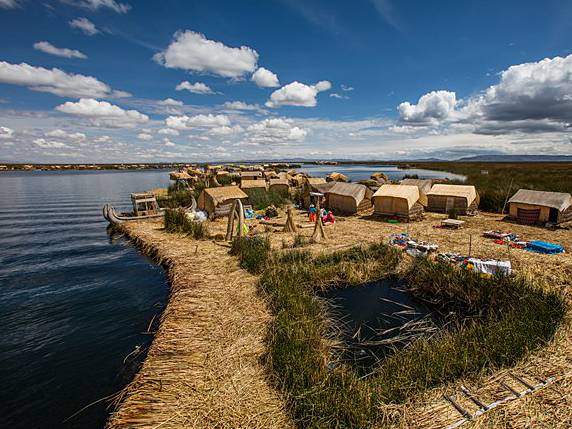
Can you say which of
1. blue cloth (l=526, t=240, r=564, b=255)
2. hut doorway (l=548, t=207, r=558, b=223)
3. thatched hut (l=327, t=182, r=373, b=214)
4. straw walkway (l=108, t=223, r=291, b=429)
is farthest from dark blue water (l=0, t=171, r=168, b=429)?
hut doorway (l=548, t=207, r=558, b=223)

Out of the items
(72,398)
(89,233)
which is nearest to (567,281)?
(72,398)

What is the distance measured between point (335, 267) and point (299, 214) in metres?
14.3

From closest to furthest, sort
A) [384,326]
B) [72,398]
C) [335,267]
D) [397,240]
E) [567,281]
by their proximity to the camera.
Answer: [72,398]
[384,326]
[567,281]
[335,267]
[397,240]

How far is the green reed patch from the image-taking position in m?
5.07

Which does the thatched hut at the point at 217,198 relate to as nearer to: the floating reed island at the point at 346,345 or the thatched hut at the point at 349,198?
the thatched hut at the point at 349,198

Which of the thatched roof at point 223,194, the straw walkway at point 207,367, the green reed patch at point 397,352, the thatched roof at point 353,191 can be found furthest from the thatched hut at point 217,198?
the straw walkway at point 207,367

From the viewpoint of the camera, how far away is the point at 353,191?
24.4 metres

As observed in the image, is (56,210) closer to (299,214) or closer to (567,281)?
(299,214)

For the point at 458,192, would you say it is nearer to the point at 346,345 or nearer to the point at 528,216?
the point at 528,216

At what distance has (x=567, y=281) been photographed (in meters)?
10.1

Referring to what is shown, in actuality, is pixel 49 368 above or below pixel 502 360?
below

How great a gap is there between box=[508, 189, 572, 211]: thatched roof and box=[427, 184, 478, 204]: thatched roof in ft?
10.4

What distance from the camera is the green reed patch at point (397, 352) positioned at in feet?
16.6

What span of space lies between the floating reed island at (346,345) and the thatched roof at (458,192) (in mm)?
9736
